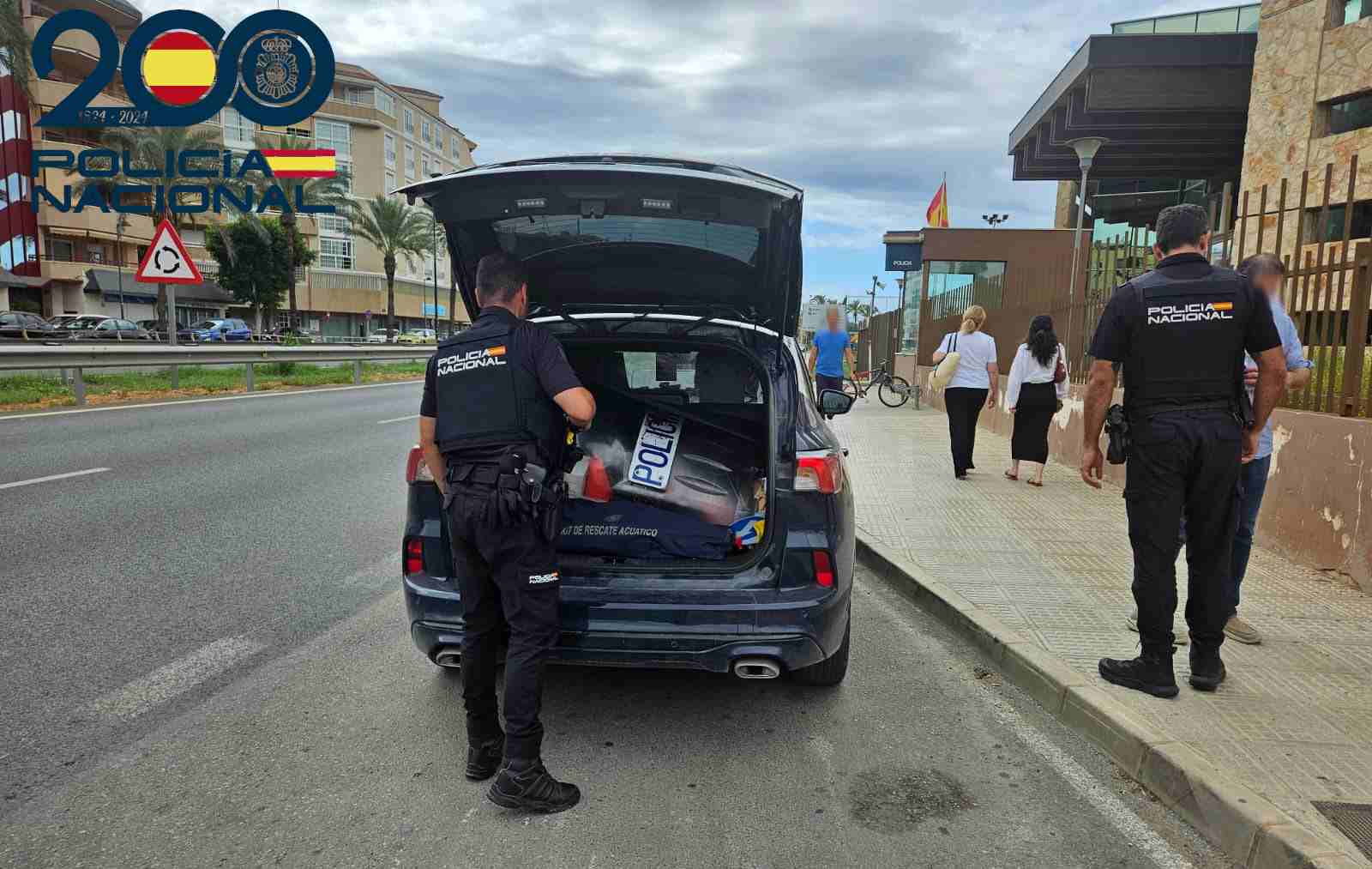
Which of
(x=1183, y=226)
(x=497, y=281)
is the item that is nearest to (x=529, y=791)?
(x=497, y=281)

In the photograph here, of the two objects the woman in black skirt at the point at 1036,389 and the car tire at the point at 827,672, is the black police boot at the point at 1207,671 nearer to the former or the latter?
the car tire at the point at 827,672

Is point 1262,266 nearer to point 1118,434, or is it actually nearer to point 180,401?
point 1118,434

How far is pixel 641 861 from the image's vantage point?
246 centimetres

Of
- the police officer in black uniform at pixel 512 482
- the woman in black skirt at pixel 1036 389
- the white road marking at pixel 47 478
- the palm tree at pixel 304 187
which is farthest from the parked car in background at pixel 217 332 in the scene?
the police officer in black uniform at pixel 512 482

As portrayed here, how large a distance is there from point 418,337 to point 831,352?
2505 inches

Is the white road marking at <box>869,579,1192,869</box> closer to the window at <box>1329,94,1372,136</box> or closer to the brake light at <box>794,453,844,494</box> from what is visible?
the brake light at <box>794,453,844,494</box>

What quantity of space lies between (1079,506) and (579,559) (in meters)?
5.62

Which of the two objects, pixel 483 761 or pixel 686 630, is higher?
pixel 686 630

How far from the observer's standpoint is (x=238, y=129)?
73.8 meters

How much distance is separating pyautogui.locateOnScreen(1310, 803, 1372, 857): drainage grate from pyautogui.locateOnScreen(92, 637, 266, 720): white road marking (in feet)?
13.5

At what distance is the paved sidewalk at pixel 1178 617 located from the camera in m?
2.97

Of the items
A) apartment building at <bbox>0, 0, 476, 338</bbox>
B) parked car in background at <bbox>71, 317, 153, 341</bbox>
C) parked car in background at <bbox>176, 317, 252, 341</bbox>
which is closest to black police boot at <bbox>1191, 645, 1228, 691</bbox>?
apartment building at <bbox>0, 0, 476, 338</bbox>

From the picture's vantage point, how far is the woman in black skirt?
813 cm

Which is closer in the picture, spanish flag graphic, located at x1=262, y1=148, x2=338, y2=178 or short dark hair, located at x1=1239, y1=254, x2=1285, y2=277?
short dark hair, located at x1=1239, y1=254, x2=1285, y2=277
